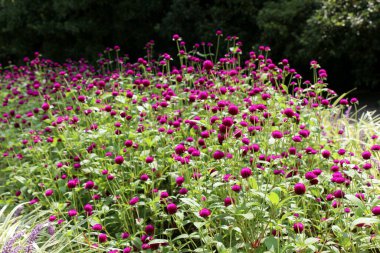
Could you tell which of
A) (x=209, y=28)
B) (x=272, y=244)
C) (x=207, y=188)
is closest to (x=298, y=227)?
(x=272, y=244)

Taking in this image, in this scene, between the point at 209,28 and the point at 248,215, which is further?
the point at 209,28

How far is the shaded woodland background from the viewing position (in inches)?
277

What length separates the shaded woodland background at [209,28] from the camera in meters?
7.04

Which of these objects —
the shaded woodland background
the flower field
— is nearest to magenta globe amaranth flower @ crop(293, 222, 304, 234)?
the flower field

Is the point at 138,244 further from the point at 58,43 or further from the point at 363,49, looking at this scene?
the point at 58,43

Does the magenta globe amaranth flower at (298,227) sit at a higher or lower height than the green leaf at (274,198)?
lower

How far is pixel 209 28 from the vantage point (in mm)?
9297

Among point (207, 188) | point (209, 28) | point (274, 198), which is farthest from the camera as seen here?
point (209, 28)

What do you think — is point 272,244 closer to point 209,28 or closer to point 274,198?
point 274,198

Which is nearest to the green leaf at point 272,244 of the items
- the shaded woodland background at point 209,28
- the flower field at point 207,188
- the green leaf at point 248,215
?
the flower field at point 207,188

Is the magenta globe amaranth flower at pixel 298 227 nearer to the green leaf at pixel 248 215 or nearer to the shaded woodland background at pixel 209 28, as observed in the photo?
the green leaf at pixel 248 215

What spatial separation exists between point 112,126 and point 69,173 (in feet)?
1.52

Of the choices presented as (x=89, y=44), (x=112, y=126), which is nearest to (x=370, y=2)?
(x=112, y=126)

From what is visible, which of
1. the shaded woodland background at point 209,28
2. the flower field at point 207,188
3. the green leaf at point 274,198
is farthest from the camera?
the shaded woodland background at point 209,28
